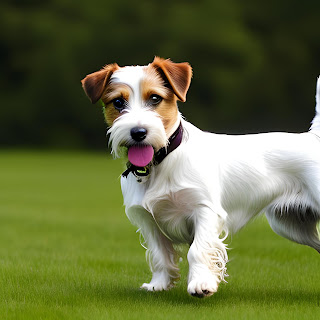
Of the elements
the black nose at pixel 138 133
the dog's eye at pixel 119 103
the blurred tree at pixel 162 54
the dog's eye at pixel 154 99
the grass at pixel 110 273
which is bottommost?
the blurred tree at pixel 162 54

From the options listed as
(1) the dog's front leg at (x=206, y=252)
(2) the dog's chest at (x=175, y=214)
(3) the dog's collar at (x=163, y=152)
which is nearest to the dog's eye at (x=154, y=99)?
(3) the dog's collar at (x=163, y=152)

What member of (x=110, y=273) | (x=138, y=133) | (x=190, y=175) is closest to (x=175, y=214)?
(x=190, y=175)

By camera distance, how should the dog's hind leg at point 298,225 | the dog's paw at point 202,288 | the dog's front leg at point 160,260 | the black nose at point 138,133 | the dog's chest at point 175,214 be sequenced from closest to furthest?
the black nose at point 138,133 < the dog's paw at point 202,288 < the dog's chest at point 175,214 < the dog's front leg at point 160,260 < the dog's hind leg at point 298,225

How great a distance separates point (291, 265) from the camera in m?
7.00

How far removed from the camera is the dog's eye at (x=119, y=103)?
15.6 ft

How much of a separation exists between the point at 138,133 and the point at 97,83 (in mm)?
610

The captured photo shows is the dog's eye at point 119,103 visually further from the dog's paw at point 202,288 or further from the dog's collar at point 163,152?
the dog's paw at point 202,288

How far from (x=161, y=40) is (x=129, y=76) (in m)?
30.9

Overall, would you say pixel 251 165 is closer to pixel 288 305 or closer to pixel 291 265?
pixel 288 305

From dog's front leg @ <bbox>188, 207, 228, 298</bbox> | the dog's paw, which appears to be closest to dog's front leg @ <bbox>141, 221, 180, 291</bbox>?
dog's front leg @ <bbox>188, 207, 228, 298</bbox>

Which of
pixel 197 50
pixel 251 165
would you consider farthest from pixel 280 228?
pixel 197 50

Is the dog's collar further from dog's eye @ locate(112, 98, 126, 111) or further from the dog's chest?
dog's eye @ locate(112, 98, 126, 111)

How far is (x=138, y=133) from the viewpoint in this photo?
453 cm

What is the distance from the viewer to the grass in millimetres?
4621
